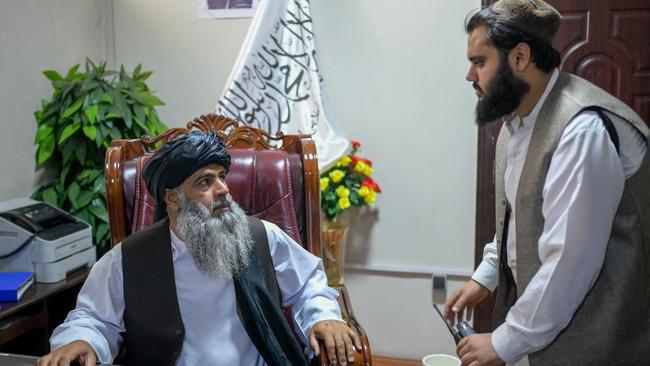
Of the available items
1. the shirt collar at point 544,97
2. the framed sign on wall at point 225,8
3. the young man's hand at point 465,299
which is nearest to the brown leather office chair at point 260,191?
the young man's hand at point 465,299

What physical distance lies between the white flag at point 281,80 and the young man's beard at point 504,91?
1.47 metres

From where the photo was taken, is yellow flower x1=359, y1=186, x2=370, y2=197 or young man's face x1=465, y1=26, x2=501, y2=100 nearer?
young man's face x1=465, y1=26, x2=501, y2=100

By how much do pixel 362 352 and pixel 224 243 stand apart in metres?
0.49

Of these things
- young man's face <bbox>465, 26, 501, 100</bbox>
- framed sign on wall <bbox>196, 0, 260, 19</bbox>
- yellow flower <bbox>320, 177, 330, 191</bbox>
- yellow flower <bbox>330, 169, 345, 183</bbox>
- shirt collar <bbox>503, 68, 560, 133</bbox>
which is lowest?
yellow flower <bbox>320, 177, 330, 191</bbox>

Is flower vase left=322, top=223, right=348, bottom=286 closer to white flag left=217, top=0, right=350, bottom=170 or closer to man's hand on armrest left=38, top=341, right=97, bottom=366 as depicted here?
white flag left=217, top=0, right=350, bottom=170

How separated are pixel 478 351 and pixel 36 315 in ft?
5.71

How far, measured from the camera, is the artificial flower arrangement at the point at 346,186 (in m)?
2.85

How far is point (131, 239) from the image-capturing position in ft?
5.96

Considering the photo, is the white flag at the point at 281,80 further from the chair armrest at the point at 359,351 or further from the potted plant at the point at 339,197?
the chair armrest at the point at 359,351

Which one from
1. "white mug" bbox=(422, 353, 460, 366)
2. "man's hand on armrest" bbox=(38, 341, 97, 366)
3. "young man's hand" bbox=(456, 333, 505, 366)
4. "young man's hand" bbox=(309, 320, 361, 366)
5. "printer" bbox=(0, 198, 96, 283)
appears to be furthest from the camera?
"white mug" bbox=(422, 353, 460, 366)

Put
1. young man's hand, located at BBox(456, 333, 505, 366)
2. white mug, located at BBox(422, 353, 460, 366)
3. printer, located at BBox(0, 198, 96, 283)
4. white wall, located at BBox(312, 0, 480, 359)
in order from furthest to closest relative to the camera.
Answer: white wall, located at BBox(312, 0, 480, 359) → white mug, located at BBox(422, 353, 460, 366) → printer, located at BBox(0, 198, 96, 283) → young man's hand, located at BBox(456, 333, 505, 366)

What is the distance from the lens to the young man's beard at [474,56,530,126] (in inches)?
55.3

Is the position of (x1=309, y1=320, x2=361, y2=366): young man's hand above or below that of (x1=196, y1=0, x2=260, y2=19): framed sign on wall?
below

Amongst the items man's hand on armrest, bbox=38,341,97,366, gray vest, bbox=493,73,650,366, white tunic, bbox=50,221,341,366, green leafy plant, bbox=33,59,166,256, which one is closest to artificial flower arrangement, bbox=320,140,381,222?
green leafy plant, bbox=33,59,166,256
